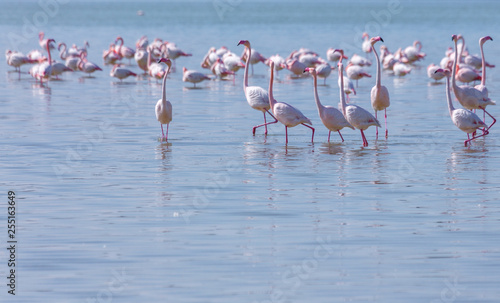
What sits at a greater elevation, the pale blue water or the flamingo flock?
the flamingo flock

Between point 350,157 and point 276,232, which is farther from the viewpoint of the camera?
point 350,157

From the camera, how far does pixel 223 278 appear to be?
7.22 m

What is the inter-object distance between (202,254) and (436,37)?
53198 mm

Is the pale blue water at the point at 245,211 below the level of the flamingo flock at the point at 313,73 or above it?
below

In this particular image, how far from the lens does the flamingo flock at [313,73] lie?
1430 cm

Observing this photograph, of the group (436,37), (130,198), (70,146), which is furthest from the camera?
(436,37)

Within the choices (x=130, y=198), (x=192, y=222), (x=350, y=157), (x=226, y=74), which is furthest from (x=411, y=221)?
(x=226, y=74)

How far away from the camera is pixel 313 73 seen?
572 inches

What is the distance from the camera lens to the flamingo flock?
1430cm

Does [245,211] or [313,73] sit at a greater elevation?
[313,73]

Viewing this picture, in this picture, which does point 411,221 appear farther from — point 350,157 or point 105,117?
point 105,117

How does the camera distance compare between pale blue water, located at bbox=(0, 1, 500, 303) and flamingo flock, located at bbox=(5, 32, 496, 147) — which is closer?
pale blue water, located at bbox=(0, 1, 500, 303)

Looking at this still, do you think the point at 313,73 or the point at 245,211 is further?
the point at 313,73

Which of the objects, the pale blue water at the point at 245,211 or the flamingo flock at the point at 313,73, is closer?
the pale blue water at the point at 245,211
